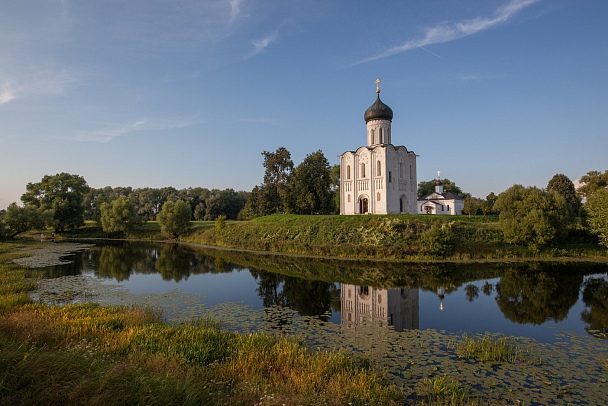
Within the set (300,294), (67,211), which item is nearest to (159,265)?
(300,294)

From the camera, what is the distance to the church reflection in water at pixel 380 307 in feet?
37.7

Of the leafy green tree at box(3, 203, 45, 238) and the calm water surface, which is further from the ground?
the leafy green tree at box(3, 203, 45, 238)

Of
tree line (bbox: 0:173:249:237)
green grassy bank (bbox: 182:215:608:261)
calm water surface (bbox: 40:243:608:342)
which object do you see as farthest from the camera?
tree line (bbox: 0:173:249:237)

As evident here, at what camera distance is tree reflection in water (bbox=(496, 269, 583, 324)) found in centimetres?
1263

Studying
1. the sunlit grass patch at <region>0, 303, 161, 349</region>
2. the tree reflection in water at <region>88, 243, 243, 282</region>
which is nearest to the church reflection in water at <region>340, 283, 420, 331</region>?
the sunlit grass patch at <region>0, 303, 161, 349</region>

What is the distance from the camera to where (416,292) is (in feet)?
52.9

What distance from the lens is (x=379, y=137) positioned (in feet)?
124

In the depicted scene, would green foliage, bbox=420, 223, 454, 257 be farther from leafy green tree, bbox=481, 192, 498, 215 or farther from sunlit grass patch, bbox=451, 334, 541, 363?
leafy green tree, bbox=481, 192, 498, 215

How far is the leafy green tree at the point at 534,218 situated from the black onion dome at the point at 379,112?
15800 mm

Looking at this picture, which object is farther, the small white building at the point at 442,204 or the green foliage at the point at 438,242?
the small white building at the point at 442,204

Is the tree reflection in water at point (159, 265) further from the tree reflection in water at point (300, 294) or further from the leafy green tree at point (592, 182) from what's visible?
the leafy green tree at point (592, 182)

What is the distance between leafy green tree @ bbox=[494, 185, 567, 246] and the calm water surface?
3.18 m

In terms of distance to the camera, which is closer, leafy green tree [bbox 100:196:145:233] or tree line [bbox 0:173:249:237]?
tree line [bbox 0:173:249:237]

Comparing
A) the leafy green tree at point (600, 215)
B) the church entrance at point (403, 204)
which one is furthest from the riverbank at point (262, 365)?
the church entrance at point (403, 204)
